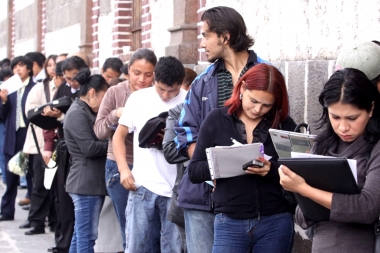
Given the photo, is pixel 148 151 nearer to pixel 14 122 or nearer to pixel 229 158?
pixel 229 158

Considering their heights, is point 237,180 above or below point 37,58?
below

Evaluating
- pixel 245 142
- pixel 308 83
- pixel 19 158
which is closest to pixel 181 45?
pixel 19 158

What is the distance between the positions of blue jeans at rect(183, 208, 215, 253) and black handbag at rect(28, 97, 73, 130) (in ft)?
11.0

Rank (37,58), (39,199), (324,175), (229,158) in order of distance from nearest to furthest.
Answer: (324,175) < (229,158) < (39,199) < (37,58)

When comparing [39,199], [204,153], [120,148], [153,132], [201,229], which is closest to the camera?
[204,153]

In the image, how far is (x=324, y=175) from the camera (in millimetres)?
3619

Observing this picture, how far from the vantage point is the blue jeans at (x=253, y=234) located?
4.31 metres

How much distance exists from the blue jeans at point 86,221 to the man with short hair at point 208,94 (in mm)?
2115

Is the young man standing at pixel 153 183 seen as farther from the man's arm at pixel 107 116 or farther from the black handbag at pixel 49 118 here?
the black handbag at pixel 49 118

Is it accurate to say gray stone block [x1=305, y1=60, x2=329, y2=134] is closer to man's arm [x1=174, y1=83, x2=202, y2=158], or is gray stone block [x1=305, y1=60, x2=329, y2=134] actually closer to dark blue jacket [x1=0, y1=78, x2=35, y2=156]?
man's arm [x1=174, y1=83, x2=202, y2=158]

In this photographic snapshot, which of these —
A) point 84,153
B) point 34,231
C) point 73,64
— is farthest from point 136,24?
point 84,153

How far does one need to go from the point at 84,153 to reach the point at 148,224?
4.03ft

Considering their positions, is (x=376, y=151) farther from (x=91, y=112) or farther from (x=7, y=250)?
(x=7, y=250)

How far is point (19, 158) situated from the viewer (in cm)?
992
